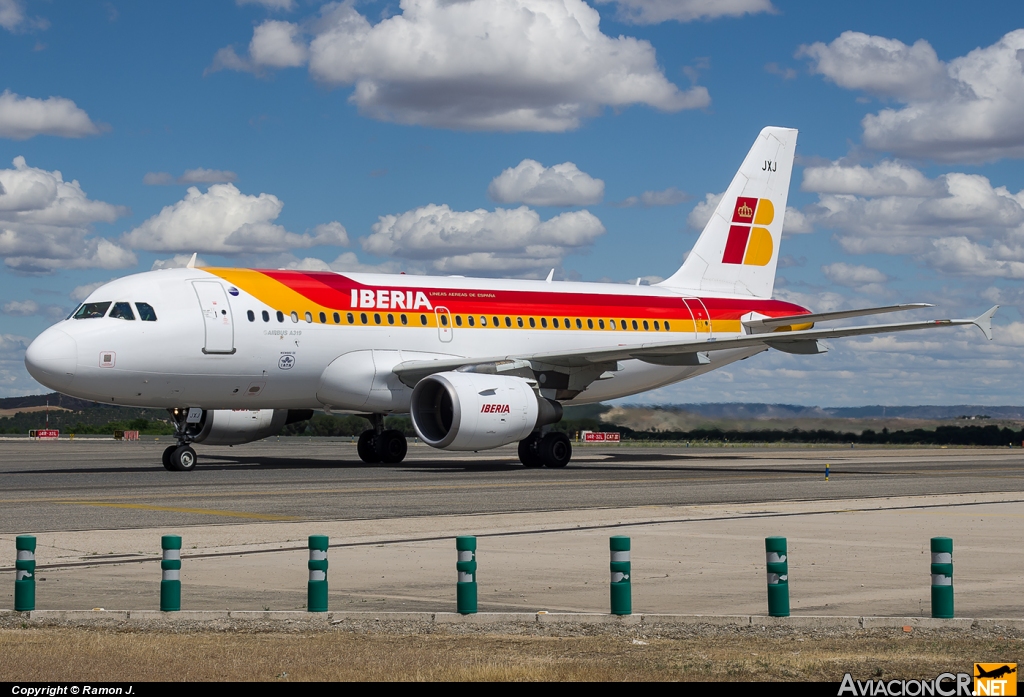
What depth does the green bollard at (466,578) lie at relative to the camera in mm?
9820

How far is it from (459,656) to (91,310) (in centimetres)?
2225

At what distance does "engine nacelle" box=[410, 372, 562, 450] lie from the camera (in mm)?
28844

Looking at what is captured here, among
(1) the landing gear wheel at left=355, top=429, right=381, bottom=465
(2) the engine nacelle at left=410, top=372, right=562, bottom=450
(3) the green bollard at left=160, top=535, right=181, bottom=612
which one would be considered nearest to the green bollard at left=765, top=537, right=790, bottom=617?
(3) the green bollard at left=160, top=535, right=181, bottom=612

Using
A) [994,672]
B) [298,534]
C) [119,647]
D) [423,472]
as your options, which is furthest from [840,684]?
[423,472]

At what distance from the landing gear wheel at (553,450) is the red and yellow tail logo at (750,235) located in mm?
10043

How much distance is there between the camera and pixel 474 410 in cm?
2886

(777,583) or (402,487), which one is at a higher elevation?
(402,487)

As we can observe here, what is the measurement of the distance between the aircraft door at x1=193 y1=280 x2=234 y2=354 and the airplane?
0.11ft

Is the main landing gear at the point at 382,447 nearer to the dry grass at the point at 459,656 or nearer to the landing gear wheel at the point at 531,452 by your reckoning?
the landing gear wheel at the point at 531,452

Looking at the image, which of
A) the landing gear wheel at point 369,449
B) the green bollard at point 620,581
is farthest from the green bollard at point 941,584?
the landing gear wheel at point 369,449

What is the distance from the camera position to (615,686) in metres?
7.50

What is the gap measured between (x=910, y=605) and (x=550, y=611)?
2994mm

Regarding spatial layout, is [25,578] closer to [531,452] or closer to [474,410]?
[474,410]

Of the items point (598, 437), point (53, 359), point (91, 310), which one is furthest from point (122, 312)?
point (598, 437)
